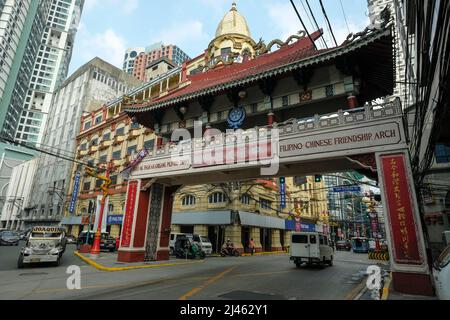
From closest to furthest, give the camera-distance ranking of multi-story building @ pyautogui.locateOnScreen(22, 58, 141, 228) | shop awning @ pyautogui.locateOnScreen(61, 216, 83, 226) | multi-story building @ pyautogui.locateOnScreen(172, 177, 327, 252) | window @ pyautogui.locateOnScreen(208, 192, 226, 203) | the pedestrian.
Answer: multi-story building @ pyautogui.locateOnScreen(172, 177, 327, 252) → the pedestrian → window @ pyautogui.locateOnScreen(208, 192, 226, 203) → shop awning @ pyautogui.locateOnScreen(61, 216, 83, 226) → multi-story building @ pyautogui.locateOnScreen(22, 58, 141, 228)

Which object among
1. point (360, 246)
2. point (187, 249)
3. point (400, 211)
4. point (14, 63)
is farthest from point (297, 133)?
point (14, 63)

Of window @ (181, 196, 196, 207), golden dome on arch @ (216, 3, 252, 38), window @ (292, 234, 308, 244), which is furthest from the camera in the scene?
golden dome on arch @ (216, 3, 252, 38)

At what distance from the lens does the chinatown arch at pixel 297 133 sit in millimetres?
9359

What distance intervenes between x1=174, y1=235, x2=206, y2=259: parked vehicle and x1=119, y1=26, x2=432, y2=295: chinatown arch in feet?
11.3

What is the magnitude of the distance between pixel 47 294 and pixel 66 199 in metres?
44.9

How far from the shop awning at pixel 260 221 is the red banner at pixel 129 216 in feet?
43.7

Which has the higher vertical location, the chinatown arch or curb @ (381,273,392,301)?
the chinatown arch

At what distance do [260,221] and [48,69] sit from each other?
115635 mm

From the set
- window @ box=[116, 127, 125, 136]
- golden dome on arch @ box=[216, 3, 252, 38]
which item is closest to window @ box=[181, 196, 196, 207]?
window @ box=[116, 127, 125, 136]

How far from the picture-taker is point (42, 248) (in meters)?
14.1

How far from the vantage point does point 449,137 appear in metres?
12.2

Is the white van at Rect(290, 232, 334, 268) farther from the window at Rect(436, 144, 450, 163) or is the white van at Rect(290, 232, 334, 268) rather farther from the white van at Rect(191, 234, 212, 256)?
the window at Rect(436, 144, 450, 163)

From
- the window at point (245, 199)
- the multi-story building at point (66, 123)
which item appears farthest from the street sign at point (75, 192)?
the window at point (245, 199)

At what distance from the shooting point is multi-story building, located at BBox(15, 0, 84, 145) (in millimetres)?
101438
